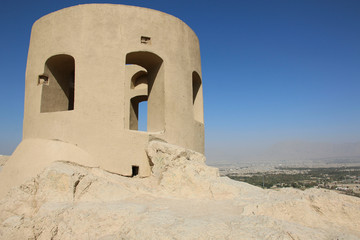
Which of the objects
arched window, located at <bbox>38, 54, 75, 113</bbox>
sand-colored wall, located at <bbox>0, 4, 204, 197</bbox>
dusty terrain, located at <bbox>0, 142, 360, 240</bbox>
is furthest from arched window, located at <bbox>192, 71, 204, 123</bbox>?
arched window, located at <bbox>38, 54, 75, 113</bbox>

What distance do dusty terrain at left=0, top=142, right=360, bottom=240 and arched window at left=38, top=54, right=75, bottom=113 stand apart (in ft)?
7.72

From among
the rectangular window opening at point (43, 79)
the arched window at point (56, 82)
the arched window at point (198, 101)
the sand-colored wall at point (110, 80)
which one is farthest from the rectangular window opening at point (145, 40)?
the rectangular window opening at point (43, 79)

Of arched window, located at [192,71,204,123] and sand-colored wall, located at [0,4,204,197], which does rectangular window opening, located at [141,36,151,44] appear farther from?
arched window, located at [192,71,204,123]

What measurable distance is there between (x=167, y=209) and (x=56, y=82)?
17.5ft

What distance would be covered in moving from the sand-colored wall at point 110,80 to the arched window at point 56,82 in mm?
105

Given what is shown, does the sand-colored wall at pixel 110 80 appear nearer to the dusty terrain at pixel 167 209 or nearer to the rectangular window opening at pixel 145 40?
the rectangular window opening at pixel 145 40

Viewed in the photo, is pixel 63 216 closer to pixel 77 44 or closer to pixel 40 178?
pixel 40 178

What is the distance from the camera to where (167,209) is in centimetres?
423

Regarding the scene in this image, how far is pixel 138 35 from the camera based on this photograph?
6961 mm

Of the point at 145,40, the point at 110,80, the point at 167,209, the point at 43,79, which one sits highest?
the point at 145,40

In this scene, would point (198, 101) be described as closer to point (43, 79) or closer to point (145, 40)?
point (145, 40)

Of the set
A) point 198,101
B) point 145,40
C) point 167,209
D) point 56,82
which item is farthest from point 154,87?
point 167,209

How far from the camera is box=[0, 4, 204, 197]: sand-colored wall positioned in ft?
20.6

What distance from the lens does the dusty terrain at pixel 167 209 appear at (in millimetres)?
3398
